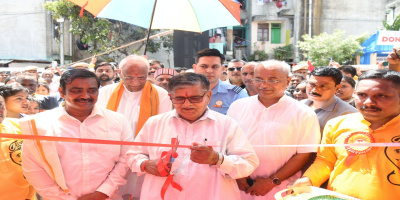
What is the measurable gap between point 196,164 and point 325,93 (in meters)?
1.68

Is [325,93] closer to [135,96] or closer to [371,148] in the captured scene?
[371,148]

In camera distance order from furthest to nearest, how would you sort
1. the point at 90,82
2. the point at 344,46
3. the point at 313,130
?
the point at 344,46 < the point at 313,130 < the point at 90,82

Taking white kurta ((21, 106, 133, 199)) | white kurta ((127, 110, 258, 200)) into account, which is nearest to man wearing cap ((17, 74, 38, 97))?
white kurta ((21, 106, 133, 199))

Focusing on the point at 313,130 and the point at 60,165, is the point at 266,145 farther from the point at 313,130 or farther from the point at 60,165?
the point at 60,165

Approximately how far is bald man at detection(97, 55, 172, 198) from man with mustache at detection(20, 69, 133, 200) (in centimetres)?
72

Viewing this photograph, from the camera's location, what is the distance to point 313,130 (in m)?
2.80

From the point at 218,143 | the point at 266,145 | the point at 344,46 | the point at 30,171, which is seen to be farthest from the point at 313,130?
the point at 344,46

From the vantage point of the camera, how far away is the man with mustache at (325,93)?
10.6ft

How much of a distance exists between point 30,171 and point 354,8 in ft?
91.0

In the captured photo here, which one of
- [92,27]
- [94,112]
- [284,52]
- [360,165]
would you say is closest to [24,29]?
[92,27]

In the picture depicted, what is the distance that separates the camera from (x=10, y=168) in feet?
9.36

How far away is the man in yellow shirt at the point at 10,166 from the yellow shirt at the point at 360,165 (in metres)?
2.49

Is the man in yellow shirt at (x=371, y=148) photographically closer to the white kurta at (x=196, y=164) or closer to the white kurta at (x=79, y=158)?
the white kurta at (x=196, y=164)

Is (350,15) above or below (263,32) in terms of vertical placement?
above
